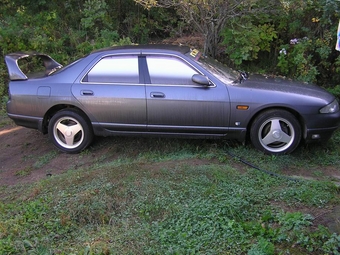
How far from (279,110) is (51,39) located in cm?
691

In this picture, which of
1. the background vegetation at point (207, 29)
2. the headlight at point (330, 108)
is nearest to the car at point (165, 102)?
the headlight at point (330, 108)

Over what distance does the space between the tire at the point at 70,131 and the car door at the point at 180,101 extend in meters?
1.04

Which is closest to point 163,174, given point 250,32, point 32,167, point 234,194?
point 234,194

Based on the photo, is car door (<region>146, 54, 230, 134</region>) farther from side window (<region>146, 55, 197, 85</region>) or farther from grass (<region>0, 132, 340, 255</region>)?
grass (<region>0, 132, 340, 255</region>)

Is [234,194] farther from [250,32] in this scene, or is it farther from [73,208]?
[250,32]

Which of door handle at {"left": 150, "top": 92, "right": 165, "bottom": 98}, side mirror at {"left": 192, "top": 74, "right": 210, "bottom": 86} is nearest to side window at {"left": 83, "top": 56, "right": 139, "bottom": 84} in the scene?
door handle at {"left": 150, "top": 92, "right": 165, "bottom": 98}

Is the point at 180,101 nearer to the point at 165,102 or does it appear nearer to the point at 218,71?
the point at 165,102

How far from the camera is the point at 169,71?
5.79m

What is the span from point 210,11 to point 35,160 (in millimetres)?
4413

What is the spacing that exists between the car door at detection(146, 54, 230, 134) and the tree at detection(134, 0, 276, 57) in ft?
6.85

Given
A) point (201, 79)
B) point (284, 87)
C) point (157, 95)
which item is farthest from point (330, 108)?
point (157, 95)

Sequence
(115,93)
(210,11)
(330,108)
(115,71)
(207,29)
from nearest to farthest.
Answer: (330,108)
(115,93)
(115,71)
(210,11)
(207,29)

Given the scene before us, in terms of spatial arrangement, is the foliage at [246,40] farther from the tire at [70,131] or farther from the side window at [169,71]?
the tire at [70,131]

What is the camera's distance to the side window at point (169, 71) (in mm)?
5734
